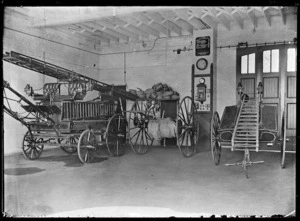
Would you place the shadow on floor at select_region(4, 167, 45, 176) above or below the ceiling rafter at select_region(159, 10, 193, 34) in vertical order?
below

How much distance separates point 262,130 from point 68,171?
426 cm

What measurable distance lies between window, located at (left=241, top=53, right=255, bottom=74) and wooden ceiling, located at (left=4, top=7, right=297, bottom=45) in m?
1.05

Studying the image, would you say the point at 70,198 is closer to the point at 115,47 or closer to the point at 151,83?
the point at 151,83

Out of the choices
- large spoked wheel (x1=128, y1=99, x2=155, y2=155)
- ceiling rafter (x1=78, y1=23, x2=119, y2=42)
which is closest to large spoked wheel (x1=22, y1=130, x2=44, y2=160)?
large spoked wheel (x1=128, y1=99, x2=155, y2=155)

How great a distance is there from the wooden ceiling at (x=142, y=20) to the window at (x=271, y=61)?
91 centimetres

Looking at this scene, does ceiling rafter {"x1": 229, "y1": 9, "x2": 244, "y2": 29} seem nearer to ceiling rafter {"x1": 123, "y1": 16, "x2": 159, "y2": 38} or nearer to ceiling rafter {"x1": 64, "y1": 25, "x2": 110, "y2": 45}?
ceiling rafter {"x1": 123, "y1": 16, "x2": 159, "y2": 38}

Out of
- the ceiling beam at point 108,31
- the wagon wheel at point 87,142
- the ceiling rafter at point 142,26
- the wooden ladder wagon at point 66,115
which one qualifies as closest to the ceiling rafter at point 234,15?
the ceiling rafter at point 142,26

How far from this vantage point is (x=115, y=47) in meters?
12.3

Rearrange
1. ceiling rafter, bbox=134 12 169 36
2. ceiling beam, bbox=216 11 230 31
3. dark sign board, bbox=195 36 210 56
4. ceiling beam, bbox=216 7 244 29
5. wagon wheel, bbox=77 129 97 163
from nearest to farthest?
wagon wheel, bbox=77 129 97 163 → ceiling beam, bbox=216 7 244 29 → ceiling rafter, bbox=134 12 169 36 → ceiling beam, bbox=216 11 230 31 → dark sign board, bbox=195 36 210 56

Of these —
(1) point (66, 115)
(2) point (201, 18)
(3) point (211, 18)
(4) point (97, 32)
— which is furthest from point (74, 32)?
(3) point (211, 18)

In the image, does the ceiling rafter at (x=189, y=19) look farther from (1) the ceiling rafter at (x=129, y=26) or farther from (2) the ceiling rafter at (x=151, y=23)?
(1) the ceiling rafter at (x=129, y=26)

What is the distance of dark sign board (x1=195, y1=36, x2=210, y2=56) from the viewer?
10.6m

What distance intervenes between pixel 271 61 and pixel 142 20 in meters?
4.52

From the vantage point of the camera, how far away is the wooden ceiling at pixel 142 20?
304 inches
